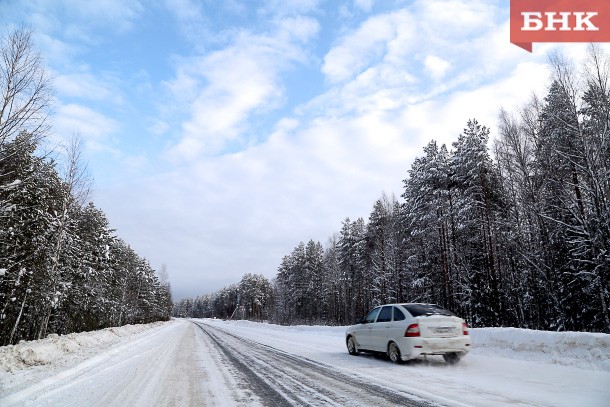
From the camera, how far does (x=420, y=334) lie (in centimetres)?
905

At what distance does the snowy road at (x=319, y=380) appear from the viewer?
568cm

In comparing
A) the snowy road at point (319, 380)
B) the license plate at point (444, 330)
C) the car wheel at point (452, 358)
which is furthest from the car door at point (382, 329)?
the car wheel at point (452, 358)

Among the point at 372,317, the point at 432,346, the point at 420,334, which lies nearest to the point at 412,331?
the point at 420,334

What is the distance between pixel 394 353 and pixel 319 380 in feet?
10.1

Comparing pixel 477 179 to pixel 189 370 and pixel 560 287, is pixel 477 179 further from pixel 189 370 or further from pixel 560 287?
pixel 189 370

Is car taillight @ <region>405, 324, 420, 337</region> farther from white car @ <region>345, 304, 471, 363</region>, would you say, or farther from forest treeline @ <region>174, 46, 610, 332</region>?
forest treeline @ <region>174, 46, 610, 332</region>

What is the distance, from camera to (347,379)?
7465 millimetres

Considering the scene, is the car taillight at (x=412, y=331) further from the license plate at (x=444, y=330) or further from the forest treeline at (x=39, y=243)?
the forest treeline at (x=39, y=243)

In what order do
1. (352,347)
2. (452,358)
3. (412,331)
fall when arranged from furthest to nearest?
(352,347) < (452,358) < (412,331)

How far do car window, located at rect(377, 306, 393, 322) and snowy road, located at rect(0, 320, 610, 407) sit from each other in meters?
1.12

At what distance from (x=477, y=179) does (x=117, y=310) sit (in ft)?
149

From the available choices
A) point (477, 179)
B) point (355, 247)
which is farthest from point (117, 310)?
point (477, 179)

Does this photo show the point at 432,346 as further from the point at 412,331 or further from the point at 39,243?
the point at 39,243

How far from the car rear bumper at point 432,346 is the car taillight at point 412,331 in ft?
0.32
